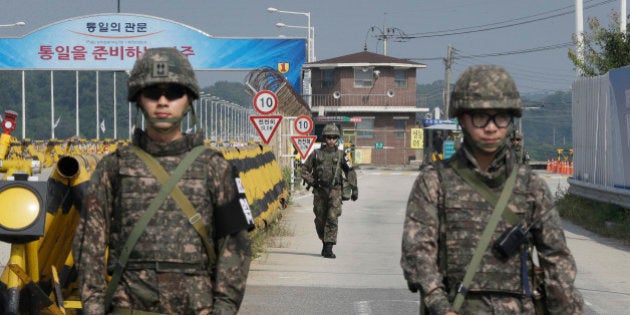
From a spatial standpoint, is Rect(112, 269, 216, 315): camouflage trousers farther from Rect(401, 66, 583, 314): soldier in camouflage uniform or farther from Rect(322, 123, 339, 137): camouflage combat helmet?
Rect(322, 123, 339, 137): camouflage combat helmet

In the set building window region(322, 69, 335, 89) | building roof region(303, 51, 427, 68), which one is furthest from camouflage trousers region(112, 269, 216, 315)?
building window region(322, 69, 335, 89)

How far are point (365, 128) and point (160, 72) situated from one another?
260 feet

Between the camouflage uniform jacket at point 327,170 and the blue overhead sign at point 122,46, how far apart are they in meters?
32.0

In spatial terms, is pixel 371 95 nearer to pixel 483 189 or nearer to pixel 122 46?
pixel 122 46

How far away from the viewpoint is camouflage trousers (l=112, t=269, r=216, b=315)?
5.05m

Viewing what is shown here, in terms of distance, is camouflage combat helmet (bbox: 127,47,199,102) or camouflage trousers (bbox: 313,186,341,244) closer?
camouflage combat helmet (bbox: 127,47,199,102)

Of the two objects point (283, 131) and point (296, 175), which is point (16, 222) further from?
point (296, 175)

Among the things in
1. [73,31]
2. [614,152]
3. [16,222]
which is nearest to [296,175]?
[73,31]

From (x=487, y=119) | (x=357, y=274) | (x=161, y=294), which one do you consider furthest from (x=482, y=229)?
(x=357, y=274)

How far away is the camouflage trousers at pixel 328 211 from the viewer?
16422 millimetres

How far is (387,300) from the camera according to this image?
1206 cm

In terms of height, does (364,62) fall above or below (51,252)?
above

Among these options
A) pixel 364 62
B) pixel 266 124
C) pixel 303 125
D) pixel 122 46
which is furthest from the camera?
pixel 364 62

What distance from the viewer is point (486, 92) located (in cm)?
534
